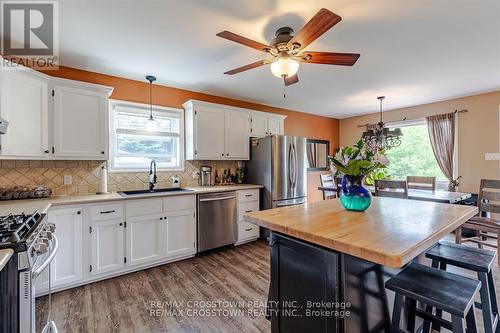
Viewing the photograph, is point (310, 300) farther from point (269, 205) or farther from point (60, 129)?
point (60, 129)

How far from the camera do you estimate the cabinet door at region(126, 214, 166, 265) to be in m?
2.72

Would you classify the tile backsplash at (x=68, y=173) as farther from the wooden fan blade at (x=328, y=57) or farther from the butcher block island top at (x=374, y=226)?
the wooden fan blade at (x=328, y=57)

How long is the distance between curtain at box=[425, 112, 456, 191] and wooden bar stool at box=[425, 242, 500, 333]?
10.4 feet

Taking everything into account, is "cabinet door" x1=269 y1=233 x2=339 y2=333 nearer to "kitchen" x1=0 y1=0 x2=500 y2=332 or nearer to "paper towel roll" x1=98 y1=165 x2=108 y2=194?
"kitchen" x1=0 y1=0 x2=500 y2=332

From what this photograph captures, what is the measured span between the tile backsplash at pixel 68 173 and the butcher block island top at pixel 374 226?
2.34 m

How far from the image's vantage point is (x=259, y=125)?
4332mm

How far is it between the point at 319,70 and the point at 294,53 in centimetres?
117

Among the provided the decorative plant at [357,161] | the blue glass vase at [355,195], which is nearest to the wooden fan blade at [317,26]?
the decorative plant at [357,161]

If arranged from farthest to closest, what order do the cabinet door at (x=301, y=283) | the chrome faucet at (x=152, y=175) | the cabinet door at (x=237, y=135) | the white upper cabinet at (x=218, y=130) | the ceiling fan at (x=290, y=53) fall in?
the cabinet door at (x=237, y=135), the white upper cabinet at (x=218, y=130), the chrome faucet at (x=152, y=175), the ceiling fan at (x=290, y=53), the cabinet door at (x=301, y=283)

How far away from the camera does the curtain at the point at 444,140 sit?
4.31 meters

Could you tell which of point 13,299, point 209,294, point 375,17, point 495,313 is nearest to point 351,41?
point 375,17

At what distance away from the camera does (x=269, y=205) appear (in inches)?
152

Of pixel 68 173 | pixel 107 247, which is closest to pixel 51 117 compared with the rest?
pixel 68 173

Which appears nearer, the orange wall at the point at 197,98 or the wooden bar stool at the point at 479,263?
the wooden bar stool at the point at 479,263
